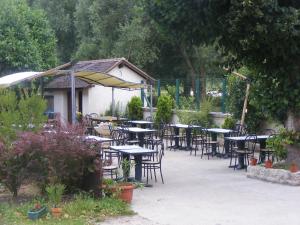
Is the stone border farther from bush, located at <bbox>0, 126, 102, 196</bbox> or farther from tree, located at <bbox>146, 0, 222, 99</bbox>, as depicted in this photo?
bush, located at <bbox>0, 126, 102, 196</bbox>

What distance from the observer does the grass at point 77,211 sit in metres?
8.88

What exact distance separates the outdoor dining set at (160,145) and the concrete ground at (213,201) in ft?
1.91

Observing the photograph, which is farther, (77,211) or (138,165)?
(138,165)

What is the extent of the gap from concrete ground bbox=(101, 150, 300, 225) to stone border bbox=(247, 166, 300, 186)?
0.19 meters

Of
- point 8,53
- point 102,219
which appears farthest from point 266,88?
point 8,53

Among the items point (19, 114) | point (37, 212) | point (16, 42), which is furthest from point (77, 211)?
point (16, 42)

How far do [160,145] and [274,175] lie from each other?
6486mm

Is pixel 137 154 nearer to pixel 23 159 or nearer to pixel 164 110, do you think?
pixel 23 159

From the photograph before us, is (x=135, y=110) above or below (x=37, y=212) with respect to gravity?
above

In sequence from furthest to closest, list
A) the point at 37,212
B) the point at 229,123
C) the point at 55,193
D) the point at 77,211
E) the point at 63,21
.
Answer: the point at 63,21
the point at 229,123
the point at 55,193
the point at 77,211
the point at 37,212

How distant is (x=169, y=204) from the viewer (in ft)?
34.3

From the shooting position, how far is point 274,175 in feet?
41.5

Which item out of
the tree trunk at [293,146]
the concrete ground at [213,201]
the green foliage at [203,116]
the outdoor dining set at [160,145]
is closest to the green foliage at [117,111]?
the outdoor dining set at [160,145]

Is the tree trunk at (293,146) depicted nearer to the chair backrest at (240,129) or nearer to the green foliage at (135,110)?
the chair backrest at (240,129)
